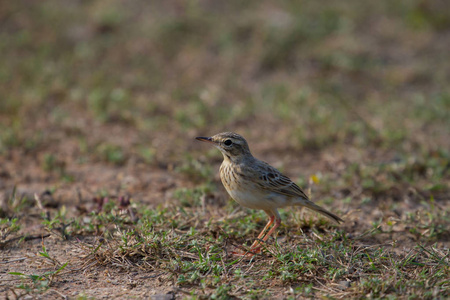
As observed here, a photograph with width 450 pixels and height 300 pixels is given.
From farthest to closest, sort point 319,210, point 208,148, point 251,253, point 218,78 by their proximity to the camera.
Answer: point 218,78, point 208,148, point 319,210, point 251,253

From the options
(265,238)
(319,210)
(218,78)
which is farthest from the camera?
(218,78)

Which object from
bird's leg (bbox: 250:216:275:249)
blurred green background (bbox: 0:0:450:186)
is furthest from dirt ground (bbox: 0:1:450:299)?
bird's leg (bbox: 250:216:275:249)

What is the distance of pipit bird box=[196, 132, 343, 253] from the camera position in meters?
5.43

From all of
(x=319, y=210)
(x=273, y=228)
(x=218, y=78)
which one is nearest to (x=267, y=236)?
(x=273, y=228)

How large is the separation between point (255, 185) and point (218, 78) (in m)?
5.35

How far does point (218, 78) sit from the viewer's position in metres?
10.5

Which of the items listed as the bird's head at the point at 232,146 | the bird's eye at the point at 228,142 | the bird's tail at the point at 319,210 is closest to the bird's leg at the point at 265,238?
the bird's tail at the point at 319,210

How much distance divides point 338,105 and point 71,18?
655 centimetres

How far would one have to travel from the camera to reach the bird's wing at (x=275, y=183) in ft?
18.2

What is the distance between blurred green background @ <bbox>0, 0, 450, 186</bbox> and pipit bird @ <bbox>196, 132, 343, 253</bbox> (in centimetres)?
209

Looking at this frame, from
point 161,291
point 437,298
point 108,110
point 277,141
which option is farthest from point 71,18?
point 437,298

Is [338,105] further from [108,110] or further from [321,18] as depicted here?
[108,110]

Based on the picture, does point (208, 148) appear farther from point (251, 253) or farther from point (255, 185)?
point (251, 253)

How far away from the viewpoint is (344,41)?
11.3 m
